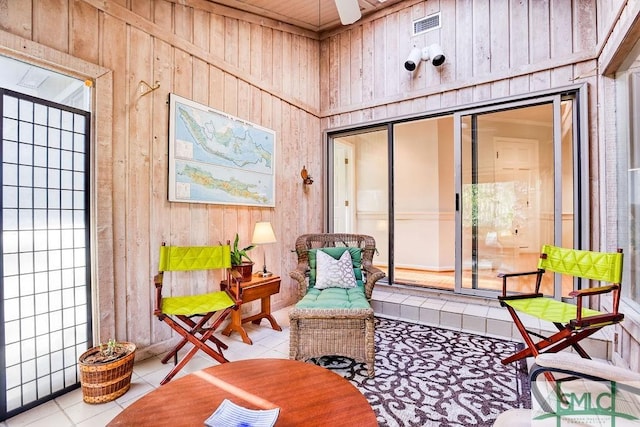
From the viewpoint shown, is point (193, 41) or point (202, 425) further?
point (193, 41)

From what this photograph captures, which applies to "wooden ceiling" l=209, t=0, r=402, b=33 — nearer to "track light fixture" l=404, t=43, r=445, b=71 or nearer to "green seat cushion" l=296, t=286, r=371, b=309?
"track light fixture" l=404, t=43, r=445, b=71

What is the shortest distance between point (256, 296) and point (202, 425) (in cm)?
175

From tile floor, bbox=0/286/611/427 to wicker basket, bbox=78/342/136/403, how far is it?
0.15 ft

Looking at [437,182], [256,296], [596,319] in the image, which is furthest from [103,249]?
[437,182]

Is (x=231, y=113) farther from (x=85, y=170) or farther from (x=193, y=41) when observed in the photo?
(x=85, y=170)

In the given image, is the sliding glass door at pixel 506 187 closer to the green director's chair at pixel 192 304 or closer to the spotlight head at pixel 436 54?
the spotlight head at pixel 436 54

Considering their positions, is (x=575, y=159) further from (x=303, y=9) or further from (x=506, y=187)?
(x=303, y=9)

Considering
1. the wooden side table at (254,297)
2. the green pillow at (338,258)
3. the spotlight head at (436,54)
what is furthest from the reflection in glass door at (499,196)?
the wooden side table at (254,297)

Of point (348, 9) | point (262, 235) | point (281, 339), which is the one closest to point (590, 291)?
point (281, 339)

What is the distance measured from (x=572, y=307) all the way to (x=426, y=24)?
128 inches

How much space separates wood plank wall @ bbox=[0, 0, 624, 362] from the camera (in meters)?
2.18

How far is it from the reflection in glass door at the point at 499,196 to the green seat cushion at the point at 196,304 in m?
2.58

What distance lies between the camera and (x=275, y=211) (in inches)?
143

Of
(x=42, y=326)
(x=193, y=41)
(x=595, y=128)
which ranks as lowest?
(x=42, y=326)
